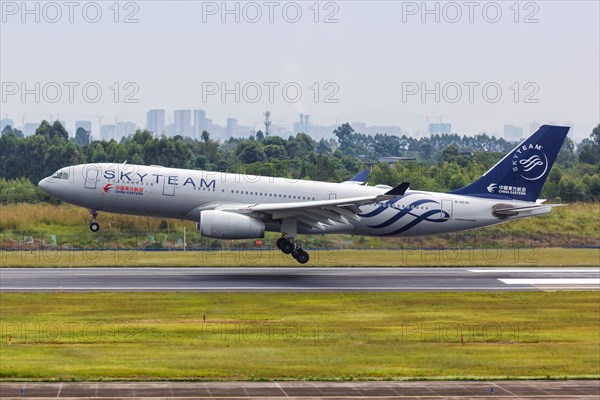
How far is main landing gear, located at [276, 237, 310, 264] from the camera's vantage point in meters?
51.0

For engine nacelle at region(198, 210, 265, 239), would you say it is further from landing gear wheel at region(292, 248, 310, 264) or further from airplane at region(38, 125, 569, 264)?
landing gear wheel at region(292, 248, 310, 264)

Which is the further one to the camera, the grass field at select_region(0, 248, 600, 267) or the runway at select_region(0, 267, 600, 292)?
the grass field at select_region(0, 248, 600, 267)

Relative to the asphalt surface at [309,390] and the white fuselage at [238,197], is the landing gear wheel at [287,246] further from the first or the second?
the asphalt surface at [309,390]

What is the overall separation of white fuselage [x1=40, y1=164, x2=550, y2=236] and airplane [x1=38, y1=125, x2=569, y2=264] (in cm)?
5

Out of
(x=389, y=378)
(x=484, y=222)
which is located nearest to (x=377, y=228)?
(x=484, y=222)

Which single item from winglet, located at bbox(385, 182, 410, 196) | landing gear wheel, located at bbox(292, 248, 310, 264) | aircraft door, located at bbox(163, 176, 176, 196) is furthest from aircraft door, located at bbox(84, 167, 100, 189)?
winglet, located at bbox(385, 182, 410, 196)

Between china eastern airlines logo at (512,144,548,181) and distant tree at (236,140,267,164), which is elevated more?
distant tree at (236,140,267,164)

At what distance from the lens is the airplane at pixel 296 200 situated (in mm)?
48750

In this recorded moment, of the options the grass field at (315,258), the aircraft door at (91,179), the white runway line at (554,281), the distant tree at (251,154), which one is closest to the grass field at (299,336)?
the white runway line at (554,281)

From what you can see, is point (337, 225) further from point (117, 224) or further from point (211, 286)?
point (117, 224)

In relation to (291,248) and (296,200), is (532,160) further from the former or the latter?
(291,248)

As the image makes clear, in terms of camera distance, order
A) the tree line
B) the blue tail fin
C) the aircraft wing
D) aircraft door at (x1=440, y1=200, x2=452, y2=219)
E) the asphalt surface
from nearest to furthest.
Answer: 1. the asphalt surface
2. the aircraft wing
3. aircraft door at (x1=440, y1=200, x2=452, y2=219)
4. the blue tail fin
5. the tree line

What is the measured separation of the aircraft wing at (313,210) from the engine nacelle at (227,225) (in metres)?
1.10

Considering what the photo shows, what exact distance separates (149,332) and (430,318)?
1069 centimetres
